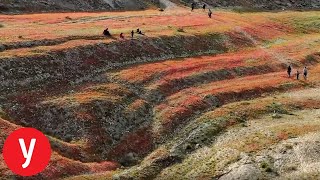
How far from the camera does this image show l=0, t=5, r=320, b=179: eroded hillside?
184 ft

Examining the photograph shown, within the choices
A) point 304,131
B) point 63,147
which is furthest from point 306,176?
point 63,147

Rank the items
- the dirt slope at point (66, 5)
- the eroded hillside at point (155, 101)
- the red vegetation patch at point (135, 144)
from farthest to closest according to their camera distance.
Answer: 1. the dirt slope at point (66, 5)
2. the red vegetation patch at point (135, 144)
3. the eroded hillside at point (155, 101)

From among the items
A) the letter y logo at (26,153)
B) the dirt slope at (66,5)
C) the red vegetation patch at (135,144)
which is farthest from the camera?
the dirt slope at (66,5)

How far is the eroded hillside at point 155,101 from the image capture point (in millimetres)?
56062

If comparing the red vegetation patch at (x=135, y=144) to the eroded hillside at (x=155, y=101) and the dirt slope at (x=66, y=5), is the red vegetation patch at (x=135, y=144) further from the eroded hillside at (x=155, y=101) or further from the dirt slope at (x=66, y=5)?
the dirt slope at (x=66, y=5)

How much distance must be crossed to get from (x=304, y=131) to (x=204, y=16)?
74476 mm

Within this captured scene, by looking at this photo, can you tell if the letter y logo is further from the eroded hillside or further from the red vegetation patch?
the red vegetation patch

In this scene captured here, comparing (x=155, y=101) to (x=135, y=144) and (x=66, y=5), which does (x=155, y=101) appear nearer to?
(x=135, y=144)

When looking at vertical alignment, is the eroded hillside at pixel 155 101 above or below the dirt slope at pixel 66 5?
below

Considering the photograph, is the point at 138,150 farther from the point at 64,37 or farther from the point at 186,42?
the point at 186,42

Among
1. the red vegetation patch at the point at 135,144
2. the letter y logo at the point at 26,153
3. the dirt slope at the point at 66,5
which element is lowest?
the red vegetation patch at the point at 135,144

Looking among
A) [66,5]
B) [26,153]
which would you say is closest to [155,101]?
[26,153]

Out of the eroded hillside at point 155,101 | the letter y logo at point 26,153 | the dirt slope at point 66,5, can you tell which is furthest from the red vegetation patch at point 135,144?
the dirt slope at point 66,5

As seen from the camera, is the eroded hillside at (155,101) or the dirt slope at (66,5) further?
the dirt slope at (66,5)
